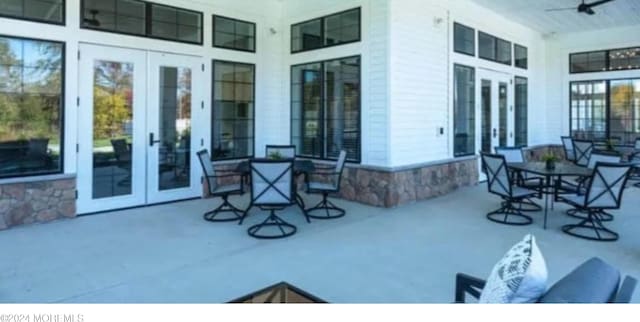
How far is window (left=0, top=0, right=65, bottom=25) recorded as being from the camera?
477 cm

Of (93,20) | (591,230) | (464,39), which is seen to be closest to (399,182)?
(591,230)

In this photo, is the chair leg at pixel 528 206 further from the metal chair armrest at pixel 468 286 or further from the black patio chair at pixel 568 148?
the metal chair armrest at pixel 468 286

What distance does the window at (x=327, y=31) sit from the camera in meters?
6.43

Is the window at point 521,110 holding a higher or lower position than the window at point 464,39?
lower

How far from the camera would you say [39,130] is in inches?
199

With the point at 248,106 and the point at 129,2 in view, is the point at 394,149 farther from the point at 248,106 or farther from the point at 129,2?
the point at 129,2

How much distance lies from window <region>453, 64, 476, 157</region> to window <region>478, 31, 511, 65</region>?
600 millimetres

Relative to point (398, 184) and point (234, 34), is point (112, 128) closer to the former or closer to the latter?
point (234, 34)

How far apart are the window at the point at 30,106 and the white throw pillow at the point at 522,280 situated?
5.37 meters

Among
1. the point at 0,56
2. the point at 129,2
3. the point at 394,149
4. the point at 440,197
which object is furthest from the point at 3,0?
the point at 440,197

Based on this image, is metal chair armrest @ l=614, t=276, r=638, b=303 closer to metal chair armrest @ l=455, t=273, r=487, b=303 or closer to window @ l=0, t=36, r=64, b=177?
metal chair armrest @ l=455, t=273, r=487, b=303

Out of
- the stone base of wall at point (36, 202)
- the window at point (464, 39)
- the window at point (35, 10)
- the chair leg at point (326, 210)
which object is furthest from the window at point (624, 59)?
the stone base of wall at point (36, 202)

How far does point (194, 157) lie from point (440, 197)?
3.95m

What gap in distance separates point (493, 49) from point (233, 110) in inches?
205
